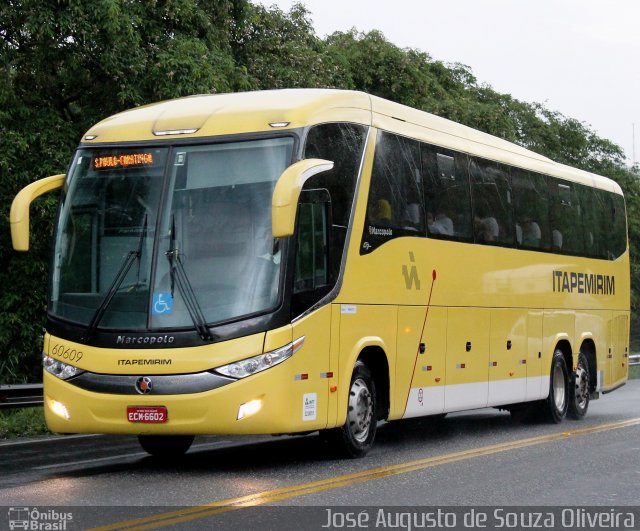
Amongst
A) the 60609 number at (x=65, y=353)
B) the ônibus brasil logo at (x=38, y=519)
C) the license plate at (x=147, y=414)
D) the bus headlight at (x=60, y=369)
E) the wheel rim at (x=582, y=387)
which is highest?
the 60609 number at (x=65, y=353)

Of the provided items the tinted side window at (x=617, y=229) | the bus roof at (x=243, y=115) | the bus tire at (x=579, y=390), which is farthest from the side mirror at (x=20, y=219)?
the tinted side window at (x=617, y=229)

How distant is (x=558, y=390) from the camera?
755 inches

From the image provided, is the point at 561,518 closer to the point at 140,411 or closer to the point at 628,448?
the point at 140,411

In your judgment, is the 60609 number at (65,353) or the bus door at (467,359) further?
the bus door at (467,359)

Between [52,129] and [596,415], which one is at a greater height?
[52,129]

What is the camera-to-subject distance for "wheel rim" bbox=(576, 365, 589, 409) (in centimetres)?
1970

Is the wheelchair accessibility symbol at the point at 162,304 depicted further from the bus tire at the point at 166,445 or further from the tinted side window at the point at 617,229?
the tinted side window at the point at 617,229

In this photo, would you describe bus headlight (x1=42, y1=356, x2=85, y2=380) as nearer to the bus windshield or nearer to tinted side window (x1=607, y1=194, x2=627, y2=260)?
the bus windshield

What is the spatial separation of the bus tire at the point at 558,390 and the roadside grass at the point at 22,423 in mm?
7016

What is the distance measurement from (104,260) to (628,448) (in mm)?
6000

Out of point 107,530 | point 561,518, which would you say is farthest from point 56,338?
point 561,518

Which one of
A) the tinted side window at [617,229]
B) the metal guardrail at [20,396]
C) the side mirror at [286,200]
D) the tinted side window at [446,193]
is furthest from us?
the tinted side window at [617,229]

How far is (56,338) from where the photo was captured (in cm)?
1191

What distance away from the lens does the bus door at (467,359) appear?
15.2m
